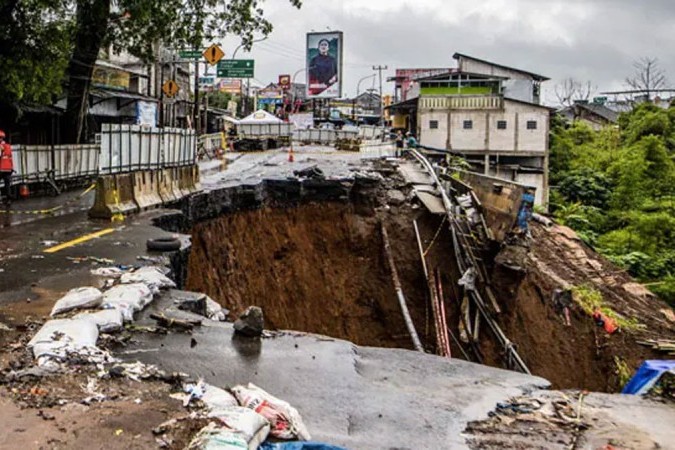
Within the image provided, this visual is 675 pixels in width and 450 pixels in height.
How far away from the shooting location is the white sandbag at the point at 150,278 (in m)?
7.51

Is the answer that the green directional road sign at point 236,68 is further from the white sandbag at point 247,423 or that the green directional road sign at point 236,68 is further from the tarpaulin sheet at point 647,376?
the white sandbag at point 247,423

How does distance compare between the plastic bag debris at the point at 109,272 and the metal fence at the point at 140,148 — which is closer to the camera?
the plastic bag debris at the point at 109,272

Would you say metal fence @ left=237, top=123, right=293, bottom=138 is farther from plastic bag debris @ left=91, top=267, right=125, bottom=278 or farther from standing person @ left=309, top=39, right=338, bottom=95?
plastic bag debris @ left=91, top=267, right=125, bottom=278

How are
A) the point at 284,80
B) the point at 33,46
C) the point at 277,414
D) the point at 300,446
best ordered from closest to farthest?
the point at 300,446
the point at 277,414
the point at 33,46
the point at 284,80

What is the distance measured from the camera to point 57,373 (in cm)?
486

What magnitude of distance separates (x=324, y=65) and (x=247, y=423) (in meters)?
46.7

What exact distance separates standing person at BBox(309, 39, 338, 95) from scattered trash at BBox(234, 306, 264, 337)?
43495 mm

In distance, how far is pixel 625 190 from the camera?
103 feet

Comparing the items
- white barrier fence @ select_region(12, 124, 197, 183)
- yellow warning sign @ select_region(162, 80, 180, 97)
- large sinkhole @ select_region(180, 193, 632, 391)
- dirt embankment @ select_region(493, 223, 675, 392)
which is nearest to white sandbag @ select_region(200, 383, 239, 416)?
white barrier fence @ select_region(12, 124, 197, 183)

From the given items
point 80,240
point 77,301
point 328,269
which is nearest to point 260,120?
point 328,269

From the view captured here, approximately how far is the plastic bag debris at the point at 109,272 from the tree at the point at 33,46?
29.5 ft

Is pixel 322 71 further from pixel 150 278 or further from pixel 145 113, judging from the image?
pixel 150 278

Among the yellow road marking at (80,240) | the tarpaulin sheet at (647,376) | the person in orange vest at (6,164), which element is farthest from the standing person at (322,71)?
the tarpaulin sheet at (647,376)

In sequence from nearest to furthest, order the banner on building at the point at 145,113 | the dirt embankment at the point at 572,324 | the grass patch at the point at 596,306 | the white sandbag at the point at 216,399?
the white sandbag at the point at 216,399, the dirt embankment at the point at 572,324, the grass patch at the point at 596,306, the banner on building at the point at 145,113
